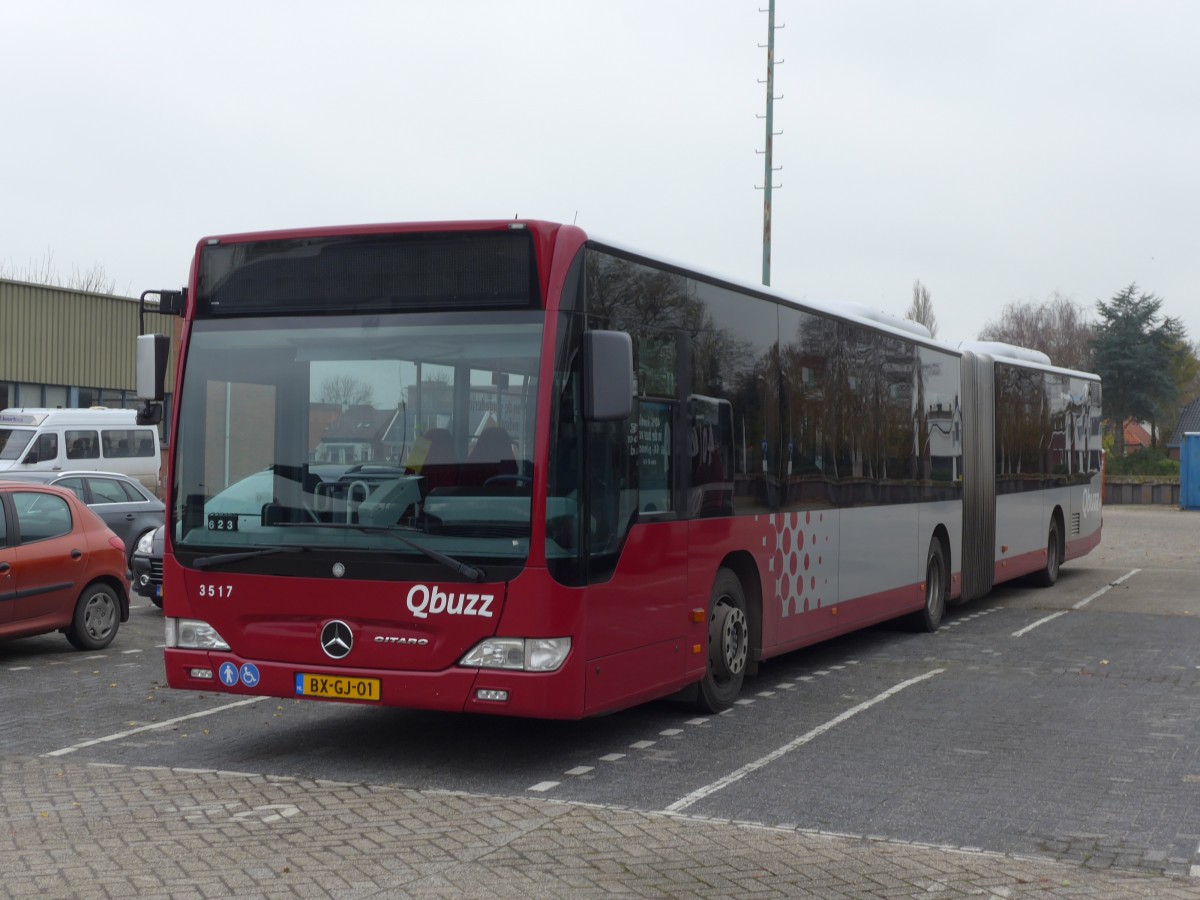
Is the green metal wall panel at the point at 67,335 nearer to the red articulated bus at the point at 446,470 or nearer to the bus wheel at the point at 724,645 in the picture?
the bus wheel at the point at 724,645

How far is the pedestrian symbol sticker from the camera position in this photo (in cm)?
830

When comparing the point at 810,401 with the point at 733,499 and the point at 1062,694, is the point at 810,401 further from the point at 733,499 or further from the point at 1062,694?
the point at 1062,694

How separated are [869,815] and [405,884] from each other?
2.42 meters

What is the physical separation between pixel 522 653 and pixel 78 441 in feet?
82.0

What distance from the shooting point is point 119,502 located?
1925cm

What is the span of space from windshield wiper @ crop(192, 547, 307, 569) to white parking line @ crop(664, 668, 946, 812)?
96.8 inches

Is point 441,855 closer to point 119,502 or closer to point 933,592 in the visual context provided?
point 933,592

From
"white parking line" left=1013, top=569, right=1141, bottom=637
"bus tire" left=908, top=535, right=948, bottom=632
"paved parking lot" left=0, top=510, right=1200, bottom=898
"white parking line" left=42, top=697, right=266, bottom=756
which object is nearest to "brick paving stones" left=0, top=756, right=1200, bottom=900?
"paved parking lot" left=0, top=510, right=1200, bottom=898

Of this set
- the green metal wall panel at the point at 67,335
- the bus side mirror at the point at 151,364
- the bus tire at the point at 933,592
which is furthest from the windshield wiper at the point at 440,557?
the green metal wall panel at the point at 67,335

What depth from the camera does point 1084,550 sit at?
22.6 m

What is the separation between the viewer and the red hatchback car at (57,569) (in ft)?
40.1

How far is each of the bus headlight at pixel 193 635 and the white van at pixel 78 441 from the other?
68.8 ft

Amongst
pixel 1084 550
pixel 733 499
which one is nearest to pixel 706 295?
pixel 733 499

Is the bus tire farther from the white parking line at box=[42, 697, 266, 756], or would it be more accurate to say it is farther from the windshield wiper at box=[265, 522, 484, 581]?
the windshield wiper at box=[265, 522, 484, 581]
